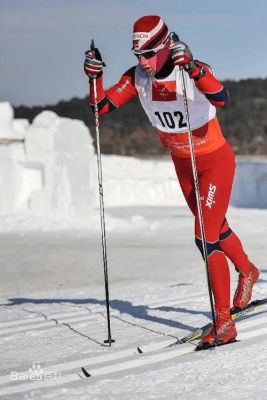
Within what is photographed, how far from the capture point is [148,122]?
72500 millimetres

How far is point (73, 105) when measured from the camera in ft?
247

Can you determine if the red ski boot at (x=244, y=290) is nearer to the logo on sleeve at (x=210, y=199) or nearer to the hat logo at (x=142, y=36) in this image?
the logo on sleeve at (x=210, y=199)

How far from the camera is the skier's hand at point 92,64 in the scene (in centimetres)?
545

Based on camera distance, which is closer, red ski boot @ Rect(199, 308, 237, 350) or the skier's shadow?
red ski boot @ Rect(199, 308, 237, 350)

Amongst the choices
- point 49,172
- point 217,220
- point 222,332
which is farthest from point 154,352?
point 49,172

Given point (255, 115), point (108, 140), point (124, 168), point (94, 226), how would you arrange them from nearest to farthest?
point (94, 226)
point (124, 168)
point (108, 140)
point (255, 115)

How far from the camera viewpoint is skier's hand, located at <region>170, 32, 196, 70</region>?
4812 millimetres

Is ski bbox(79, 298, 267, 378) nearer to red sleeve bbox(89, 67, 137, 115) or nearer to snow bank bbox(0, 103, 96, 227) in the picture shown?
red sleeve bbox(89, 67, 137, 115)

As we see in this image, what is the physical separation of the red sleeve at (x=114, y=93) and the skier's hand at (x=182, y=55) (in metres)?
0.76

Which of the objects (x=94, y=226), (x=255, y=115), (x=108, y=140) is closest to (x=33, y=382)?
(x=94, y=226)

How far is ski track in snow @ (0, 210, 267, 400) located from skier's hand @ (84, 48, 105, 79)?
73.5 inches

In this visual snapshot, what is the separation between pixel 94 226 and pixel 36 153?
3.09 metres

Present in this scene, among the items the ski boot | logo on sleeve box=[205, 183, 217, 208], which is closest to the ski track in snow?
the ski boot

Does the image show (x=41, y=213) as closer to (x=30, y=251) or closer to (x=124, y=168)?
(x=30, y=251)
